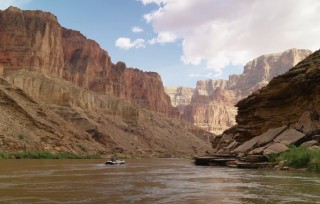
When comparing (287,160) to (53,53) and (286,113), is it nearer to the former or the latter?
(286,113)

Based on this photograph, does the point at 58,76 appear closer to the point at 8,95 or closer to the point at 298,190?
the point at 8,95

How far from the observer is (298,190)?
606 inches

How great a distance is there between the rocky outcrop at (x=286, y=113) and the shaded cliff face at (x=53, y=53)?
96214 millimetres

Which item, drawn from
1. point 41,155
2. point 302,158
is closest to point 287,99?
point 302,158

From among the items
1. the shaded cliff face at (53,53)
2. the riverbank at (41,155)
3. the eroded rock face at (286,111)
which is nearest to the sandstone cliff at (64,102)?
the shaded cliff face at (53,53)

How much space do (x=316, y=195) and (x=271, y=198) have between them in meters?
1.86

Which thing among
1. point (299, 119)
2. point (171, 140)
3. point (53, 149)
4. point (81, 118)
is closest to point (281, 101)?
point (299, 119)

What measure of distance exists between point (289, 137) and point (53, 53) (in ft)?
399

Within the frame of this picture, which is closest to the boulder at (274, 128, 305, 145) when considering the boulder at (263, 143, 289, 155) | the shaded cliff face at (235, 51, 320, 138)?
the boulder at (263, 143, 289, 155)

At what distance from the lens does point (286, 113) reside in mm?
39625

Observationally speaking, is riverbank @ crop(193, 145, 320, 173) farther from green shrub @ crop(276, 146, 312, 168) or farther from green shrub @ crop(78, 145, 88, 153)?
green shrub @ crop(78, 145, 88, 153)

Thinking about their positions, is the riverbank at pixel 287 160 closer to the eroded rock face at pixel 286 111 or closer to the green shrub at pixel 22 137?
the eroded rock face at pixel 286 111

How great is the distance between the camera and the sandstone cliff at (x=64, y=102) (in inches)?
3086

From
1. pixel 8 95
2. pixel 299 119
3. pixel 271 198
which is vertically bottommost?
pixel 271 198
